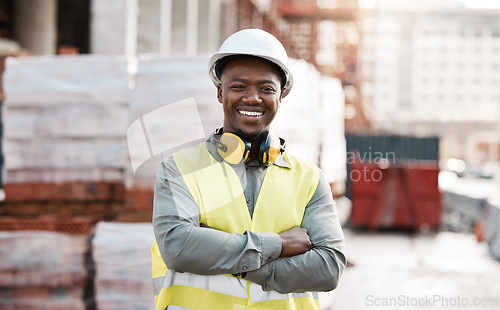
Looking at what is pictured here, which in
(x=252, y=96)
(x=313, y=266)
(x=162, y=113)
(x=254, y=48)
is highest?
(x=254, y=48)

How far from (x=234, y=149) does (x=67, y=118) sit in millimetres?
2887

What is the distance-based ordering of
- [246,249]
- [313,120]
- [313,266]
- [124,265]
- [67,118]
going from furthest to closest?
[313,120], [67,118], [124,265], [313,266], [246,249]

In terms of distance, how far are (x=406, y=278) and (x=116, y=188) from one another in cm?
467

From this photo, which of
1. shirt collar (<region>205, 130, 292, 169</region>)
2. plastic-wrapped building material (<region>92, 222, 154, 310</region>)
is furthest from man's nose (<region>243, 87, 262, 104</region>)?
plastic-wrapped building material (<region>92, 222, 154, 310</region>)

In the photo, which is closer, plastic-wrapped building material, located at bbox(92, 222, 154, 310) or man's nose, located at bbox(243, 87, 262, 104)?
man's nose, located at bbox(243, 87, 262, 104)

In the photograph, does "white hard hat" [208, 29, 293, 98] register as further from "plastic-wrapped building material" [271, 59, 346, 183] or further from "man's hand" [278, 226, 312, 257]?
"plastic-wrapped building material" [271, 59, 346, 183]

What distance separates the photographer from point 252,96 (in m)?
1.99

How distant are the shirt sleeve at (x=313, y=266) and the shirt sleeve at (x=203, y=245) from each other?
56 mm

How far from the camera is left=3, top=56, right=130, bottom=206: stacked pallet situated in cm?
436

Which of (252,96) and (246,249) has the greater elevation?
(252,96)

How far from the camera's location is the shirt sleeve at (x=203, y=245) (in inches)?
72.9

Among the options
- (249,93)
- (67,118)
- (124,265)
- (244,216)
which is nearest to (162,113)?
(67,118)

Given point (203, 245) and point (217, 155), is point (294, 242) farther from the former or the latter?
point (217, 155)

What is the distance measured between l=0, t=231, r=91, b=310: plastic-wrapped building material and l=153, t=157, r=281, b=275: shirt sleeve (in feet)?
8.75
